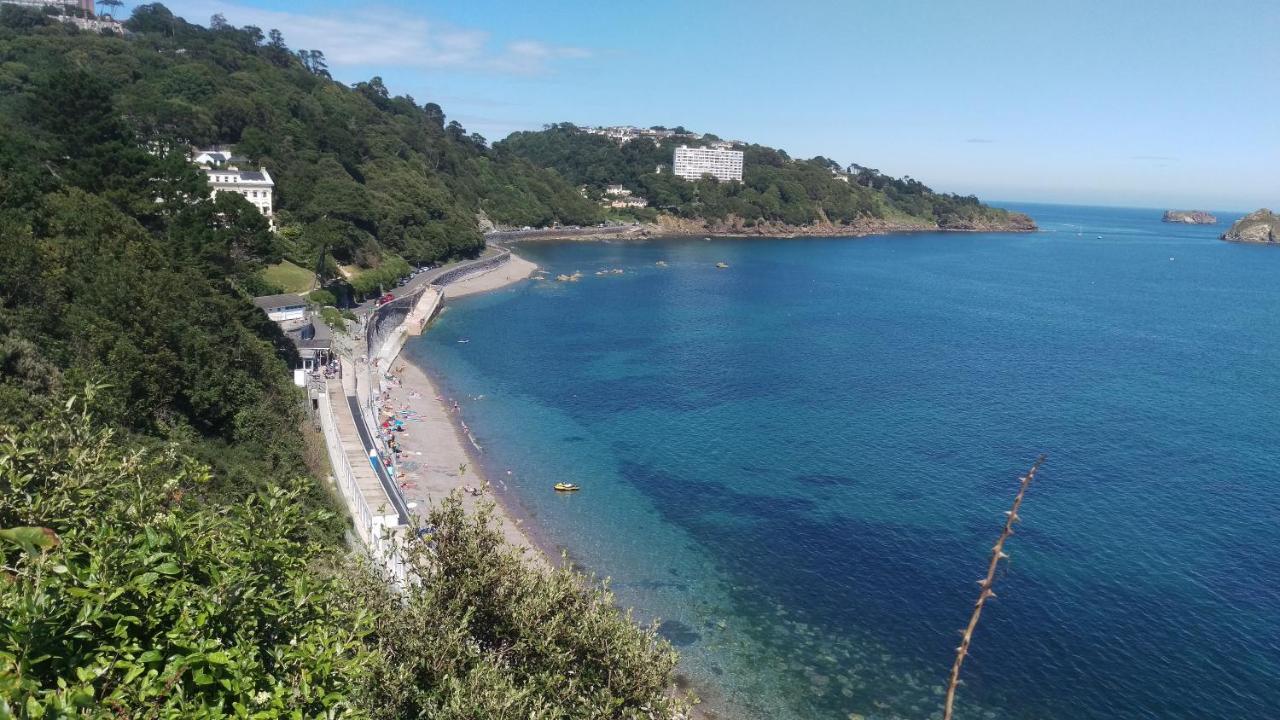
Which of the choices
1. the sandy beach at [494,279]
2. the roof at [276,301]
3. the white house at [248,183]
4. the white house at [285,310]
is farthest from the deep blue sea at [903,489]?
the white house at [248,183]

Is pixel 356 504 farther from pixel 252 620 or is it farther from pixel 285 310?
pixel 285 310

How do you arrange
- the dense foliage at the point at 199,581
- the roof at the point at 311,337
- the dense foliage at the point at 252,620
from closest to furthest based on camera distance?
the dense foliage at the point at 252,620 < the dense foliage at the point at 199,581 < the roof at the point at 311,337

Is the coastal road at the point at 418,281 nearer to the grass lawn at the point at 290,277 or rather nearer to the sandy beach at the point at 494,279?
the sandy beach at the point at 494,279

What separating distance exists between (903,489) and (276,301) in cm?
3903

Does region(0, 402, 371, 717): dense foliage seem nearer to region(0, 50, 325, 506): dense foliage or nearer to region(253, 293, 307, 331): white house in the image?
region(0, 50, 325, 506): dense foliage

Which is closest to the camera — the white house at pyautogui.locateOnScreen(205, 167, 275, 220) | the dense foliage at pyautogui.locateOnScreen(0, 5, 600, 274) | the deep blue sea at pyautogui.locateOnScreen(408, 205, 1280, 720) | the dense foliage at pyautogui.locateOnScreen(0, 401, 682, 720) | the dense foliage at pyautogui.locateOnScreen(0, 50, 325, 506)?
the dense foliage at pyautogui.locateOnScreen(0, 401, 682, 720)

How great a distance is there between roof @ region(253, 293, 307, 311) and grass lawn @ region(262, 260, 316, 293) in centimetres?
1026

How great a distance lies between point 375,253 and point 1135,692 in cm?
7648

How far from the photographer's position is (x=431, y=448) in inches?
1628

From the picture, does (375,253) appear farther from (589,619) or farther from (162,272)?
(589,619)

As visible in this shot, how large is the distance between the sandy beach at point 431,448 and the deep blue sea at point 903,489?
1538 mm

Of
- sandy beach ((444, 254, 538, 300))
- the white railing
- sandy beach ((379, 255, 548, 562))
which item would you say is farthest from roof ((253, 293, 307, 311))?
sandy beach ((444, 254, 538, 300))

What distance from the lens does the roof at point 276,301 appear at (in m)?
46.0

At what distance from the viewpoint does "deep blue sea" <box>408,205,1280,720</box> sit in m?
24.7
